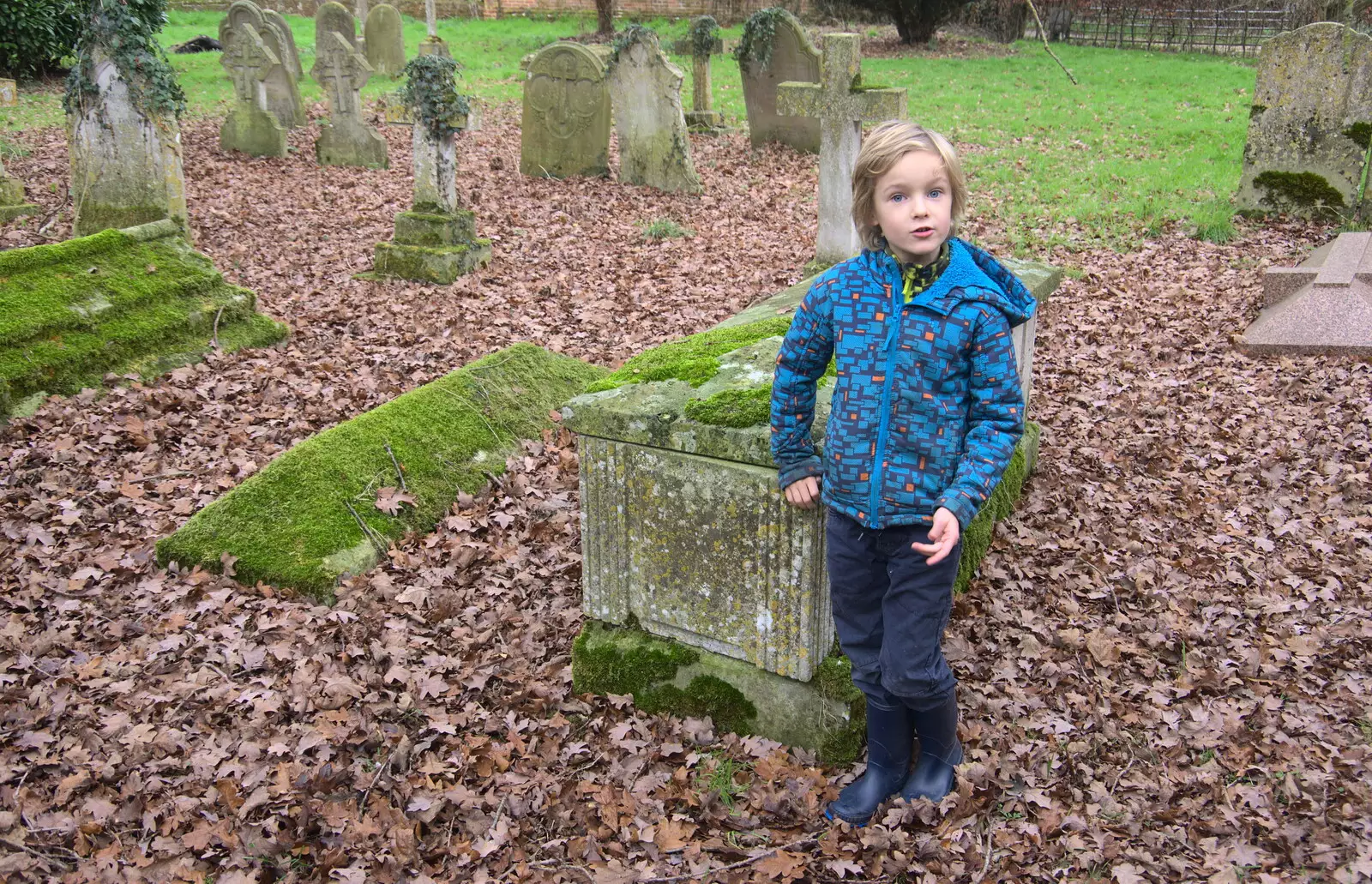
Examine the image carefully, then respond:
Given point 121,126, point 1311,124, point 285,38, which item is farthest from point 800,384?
point 285,38

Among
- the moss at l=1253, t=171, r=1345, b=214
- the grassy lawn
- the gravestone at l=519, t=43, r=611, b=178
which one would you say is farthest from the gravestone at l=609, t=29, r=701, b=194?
the moss at l=1253, t=171, r=1345, b=214

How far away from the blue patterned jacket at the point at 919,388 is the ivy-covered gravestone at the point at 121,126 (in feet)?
25.4

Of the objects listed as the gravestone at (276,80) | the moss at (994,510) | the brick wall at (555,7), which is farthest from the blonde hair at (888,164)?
the brick wall at (555,7)

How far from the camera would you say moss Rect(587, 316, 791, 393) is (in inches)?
136

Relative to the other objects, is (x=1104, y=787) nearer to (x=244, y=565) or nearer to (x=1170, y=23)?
(x=244, y=565)

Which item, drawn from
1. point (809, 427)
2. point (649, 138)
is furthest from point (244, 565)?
point (649, 138)

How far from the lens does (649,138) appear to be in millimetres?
12039

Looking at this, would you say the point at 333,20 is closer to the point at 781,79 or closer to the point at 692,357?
the point at 781,79

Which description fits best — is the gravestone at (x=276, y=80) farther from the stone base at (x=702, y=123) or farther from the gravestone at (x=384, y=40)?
the stone base at (x=702, y=123)

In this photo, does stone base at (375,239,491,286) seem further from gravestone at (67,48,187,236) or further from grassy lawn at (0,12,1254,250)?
grassy lawn at (0,12,1254,250)

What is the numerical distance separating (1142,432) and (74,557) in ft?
18.2

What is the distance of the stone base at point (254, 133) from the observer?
12766mm

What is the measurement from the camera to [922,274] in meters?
2.64

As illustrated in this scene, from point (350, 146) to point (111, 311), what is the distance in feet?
24.1
